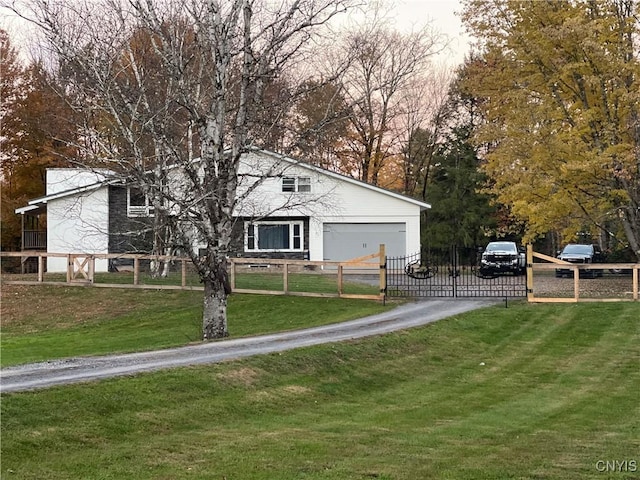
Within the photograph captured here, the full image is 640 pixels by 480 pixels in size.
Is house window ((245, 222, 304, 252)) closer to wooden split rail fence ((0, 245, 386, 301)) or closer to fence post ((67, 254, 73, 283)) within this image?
wooden split rail fence ((0, 245, 386, 301))

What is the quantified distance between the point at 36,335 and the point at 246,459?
17.9 m

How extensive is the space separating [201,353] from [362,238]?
25.0 metres

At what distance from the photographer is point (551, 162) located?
96.9 feet

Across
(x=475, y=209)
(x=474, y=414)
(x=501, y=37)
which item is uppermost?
(x=501, y=37)

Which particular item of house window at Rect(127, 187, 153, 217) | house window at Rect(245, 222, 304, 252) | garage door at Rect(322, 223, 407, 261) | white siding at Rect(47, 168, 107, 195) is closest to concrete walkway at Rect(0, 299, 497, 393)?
garage door at Rect(322, 223, 407, 261)

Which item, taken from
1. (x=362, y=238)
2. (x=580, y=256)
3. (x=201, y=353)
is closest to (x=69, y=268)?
(x=362, y=238)

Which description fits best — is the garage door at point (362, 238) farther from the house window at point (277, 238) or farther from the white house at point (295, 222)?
the house window at point (277, 238)

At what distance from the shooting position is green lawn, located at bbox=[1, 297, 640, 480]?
27.1ft

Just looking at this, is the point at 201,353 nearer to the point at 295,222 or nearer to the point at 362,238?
the point at 362,238

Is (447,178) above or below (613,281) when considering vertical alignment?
above

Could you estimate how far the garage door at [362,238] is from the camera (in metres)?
39.8

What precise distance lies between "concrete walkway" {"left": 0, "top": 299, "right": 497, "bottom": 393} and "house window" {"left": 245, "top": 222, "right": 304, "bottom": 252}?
17617 millimetres

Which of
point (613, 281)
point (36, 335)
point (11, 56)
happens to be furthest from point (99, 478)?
point (11, 56)

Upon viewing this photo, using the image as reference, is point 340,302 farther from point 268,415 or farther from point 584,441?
point 584,441
